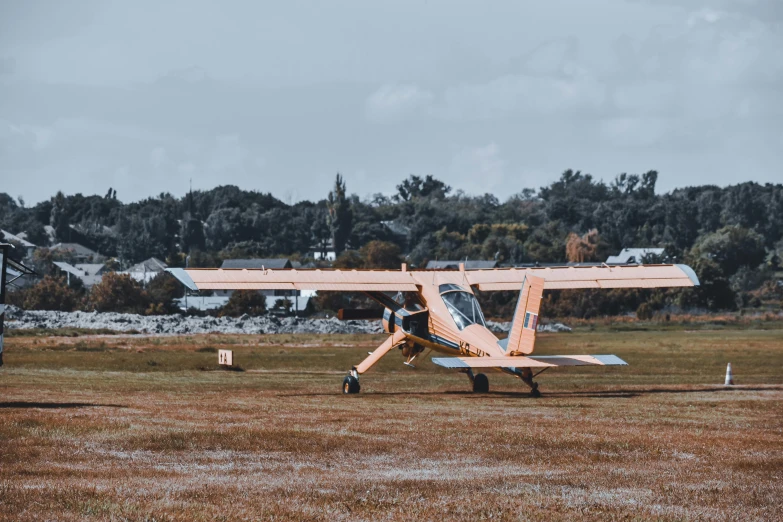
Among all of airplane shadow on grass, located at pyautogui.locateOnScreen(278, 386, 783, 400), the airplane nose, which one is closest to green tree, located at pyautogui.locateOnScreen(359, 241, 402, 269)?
airplane shadow on grass, located at pyautogui.locateOnScreen(278, 386, 783, 400)

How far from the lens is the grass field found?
985cm

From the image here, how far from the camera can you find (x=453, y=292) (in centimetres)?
2511

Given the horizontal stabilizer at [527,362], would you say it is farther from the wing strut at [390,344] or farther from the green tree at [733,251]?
the green tree at [733,251]

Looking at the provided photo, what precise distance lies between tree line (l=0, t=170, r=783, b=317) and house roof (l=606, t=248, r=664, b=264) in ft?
4.77

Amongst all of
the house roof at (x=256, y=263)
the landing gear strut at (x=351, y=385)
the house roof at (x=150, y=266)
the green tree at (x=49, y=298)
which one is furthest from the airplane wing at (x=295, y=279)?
the house roof at (x=150, y=266)

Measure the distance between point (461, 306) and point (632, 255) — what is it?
105932 millimetres

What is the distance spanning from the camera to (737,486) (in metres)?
11.2

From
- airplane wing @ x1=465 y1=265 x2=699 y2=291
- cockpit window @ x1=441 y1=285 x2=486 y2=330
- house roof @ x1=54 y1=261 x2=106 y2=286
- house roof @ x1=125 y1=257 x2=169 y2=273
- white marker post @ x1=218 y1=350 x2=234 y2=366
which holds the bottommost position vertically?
white marker post @ x1=218 y1=350 x2=234 y2=366

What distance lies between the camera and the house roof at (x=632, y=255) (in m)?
124

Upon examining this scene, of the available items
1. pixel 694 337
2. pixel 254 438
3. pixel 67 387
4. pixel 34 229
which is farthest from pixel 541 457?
pixel 34 229

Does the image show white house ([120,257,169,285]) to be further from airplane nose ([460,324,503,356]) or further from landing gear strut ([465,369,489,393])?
airplane nose ([460,324,503,356])

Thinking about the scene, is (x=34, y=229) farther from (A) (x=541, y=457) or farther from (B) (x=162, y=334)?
(A) (x=541, y=457)

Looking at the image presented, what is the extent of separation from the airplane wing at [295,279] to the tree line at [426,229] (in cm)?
6952

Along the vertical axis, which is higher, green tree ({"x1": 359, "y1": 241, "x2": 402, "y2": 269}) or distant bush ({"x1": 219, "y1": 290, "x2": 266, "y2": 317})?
green tree ({"x1": 359, "y1": 241, "x2": 402, "y2": 269})
